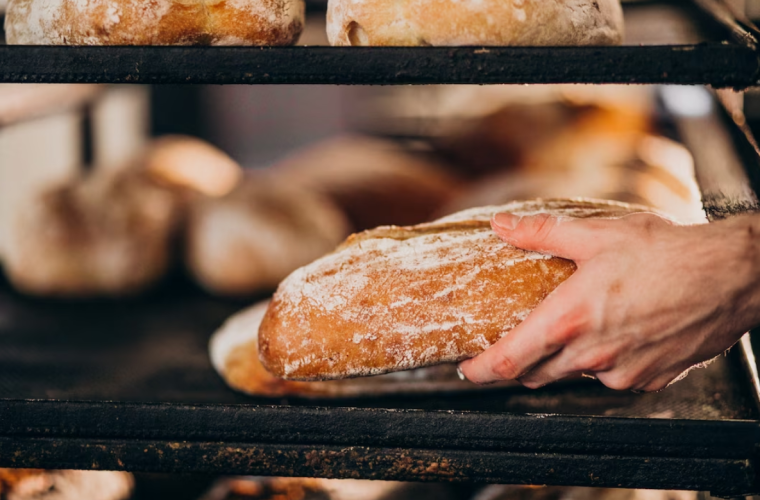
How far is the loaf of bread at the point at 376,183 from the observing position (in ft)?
5.67

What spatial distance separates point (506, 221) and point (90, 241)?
1.03 meters

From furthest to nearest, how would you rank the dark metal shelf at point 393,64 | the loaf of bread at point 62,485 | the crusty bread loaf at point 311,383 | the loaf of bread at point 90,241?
the loaf of bread at point 90,241
the loaf of bread at point 62,485
the crusty bread loaf at point 311,383
the dark metal shelf at point 393,64

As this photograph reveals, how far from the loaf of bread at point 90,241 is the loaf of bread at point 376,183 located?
1.14ft

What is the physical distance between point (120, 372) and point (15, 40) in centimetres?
48

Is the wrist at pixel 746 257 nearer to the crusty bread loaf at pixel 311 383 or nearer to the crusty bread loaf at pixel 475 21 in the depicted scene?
the crusty bread loaf at pixel 475 21

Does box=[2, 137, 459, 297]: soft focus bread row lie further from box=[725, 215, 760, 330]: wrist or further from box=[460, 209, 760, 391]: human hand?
box=[725, 215, 760, 330]: wrist

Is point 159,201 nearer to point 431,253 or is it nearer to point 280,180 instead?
point 280,180

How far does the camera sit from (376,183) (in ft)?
6.00

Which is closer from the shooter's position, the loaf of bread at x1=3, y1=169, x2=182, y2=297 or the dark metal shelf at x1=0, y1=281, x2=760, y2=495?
the dark metal shelf at x1=0, y1=281, x2=760, y2=495

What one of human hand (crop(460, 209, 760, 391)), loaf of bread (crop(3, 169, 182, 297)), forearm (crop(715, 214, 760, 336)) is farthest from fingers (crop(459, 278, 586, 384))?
loaf of bread (crop(3, 169, 182, 297))

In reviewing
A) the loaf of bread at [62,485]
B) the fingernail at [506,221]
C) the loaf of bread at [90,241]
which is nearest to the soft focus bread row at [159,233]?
the loaf of bread at [90,241]

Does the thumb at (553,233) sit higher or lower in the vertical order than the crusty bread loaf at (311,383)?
higher

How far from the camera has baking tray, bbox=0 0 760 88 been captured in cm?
64

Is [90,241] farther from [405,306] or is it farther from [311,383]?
[405,306]
